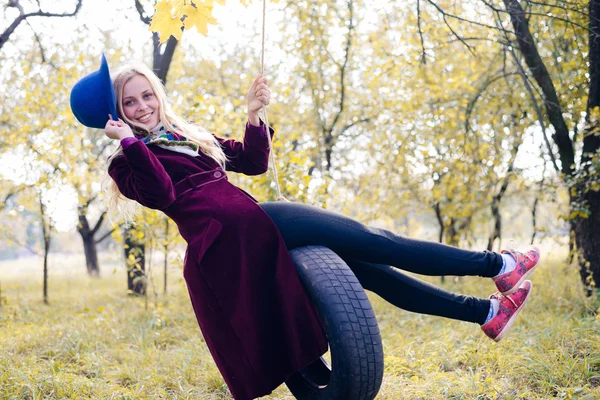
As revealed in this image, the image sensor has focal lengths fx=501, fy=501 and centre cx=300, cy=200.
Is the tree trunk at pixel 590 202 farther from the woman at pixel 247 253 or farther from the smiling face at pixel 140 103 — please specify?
the smiling face at pixel 140 103

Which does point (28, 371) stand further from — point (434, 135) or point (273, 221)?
point (434, 135)

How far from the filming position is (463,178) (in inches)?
265

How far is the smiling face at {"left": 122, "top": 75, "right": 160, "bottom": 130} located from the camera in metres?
2.53

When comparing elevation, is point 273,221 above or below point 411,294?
above

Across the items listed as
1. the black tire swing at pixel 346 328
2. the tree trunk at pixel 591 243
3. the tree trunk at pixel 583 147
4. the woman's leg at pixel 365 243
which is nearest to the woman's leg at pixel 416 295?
the woman's leg at pixel 365 243

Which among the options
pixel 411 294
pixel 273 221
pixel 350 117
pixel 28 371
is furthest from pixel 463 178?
pixel 28 371

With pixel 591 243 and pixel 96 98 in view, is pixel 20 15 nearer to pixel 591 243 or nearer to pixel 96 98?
pixel 96 98

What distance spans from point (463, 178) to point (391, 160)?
4.29ft

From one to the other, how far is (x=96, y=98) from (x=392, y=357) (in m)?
2.61

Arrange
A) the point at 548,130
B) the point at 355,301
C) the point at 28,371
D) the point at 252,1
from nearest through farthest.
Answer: the point at 355,301 < the point at 252,1 < the point at 28,371 < the point at 548,130

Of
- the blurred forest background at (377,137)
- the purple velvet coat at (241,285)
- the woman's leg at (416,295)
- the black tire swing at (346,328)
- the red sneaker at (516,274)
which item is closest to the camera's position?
the black tire swing at (346,328)

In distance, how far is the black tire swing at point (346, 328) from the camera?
2.02 meters

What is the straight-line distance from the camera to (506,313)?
2615mm

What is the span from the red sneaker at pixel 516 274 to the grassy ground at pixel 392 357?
754 mm
